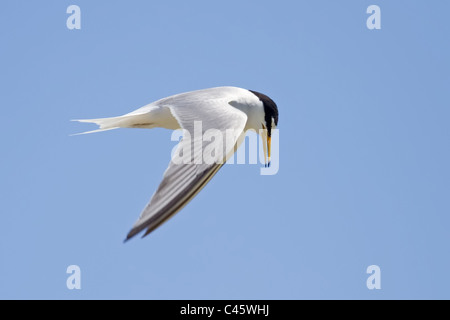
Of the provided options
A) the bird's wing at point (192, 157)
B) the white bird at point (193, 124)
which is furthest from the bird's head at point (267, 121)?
the bird's wing at point (192, 157)

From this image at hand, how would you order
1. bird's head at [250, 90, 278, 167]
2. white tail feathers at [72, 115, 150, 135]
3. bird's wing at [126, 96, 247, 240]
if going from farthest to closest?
bird's head at [250, 90, 278, 167]
white tail feathers at [72, 115, 150, 135]
bird's wing at [126, 96, 247, 240]

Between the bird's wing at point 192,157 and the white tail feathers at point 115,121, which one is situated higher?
the white tail feathers at point 115,121

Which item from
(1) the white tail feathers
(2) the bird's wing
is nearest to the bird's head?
(2) the bird's wing

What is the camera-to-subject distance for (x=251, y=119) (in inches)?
280

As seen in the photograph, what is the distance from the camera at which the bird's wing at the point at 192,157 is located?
4.16 m

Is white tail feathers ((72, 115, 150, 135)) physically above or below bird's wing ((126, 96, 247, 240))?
above

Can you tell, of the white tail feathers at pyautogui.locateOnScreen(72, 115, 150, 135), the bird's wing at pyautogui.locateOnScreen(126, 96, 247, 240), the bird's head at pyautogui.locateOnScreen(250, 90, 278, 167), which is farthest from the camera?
the bird's head at pyautogui.locateOnScreen(250, 90, 278, 167)

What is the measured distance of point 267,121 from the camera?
7340 millimetres

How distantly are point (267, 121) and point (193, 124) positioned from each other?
6.84 feet

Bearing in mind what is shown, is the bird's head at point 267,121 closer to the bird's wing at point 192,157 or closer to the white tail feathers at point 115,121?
the bird's wing at point 192,157

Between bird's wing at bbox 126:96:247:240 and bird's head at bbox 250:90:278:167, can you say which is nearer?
bird's wing at bbox 126:96:247:240

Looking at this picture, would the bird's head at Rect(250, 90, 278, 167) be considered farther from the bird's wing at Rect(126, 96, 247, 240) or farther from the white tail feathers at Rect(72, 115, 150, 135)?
the white tail feathers at Rect(72, 115, 150, 135)

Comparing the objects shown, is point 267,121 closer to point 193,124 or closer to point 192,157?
point 193,124

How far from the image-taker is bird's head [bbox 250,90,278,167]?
729 centimetres
